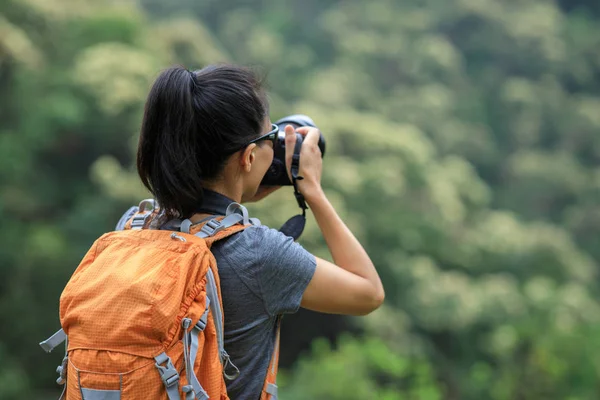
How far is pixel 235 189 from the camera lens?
0.88 m

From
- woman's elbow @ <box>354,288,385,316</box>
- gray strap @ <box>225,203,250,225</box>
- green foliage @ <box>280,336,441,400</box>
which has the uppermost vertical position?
gray strap @ <box>225,203,250,225</box>

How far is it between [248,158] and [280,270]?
13 centimetres

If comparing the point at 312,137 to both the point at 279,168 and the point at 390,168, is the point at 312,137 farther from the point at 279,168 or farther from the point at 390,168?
the point at 390,168

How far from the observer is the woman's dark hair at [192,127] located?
81cm

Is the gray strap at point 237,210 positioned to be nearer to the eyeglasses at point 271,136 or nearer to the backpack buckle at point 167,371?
the eyeglasses at point 271,136

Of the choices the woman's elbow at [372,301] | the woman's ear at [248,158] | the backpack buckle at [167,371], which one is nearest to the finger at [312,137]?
the woman's ear at [248,158]

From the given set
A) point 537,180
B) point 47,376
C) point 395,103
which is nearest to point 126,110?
point 47,376

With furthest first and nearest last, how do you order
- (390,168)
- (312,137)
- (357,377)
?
1. (390,168)
2. (357,377)
3. (312,137)

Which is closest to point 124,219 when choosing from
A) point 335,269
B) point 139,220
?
point 139,220

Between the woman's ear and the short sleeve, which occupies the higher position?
the woman's ear

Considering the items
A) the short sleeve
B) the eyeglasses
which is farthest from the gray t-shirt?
the eyeglasses

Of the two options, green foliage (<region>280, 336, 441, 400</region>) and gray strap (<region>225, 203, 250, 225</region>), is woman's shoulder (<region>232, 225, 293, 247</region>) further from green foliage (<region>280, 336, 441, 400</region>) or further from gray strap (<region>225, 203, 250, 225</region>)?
green foliage (<region>280, 336, 441, 400</region>)

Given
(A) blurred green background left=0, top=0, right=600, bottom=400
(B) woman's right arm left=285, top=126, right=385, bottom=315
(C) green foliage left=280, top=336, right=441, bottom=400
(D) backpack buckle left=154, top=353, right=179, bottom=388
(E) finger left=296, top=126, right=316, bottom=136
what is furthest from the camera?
(A) blurred green background left=0, top=0, right=600, bottom=400

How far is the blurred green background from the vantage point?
6.12m
